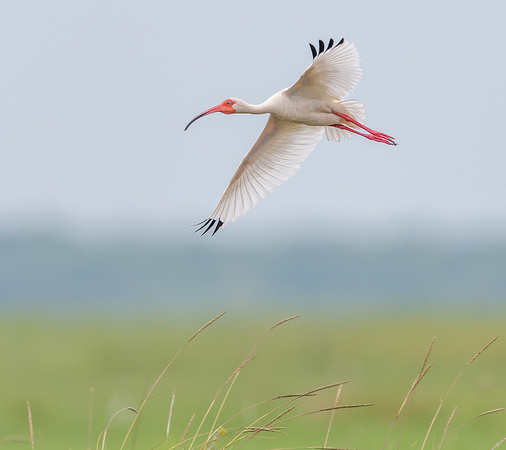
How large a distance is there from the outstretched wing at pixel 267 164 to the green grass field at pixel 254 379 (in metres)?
1.79

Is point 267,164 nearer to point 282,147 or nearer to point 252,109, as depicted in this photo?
point 282,147

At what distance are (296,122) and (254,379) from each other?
1852 centimetres

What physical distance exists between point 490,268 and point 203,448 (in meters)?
146

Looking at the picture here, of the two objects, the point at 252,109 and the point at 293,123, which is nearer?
the point at 252,109

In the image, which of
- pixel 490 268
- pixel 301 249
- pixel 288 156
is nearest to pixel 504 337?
pixel 288 156

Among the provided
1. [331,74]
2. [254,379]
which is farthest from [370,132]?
[254,379]

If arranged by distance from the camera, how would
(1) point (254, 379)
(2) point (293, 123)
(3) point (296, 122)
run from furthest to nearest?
1. (1) point (254, 379)
2. (2) point (293, 123)
3. (3) point (296, 122)

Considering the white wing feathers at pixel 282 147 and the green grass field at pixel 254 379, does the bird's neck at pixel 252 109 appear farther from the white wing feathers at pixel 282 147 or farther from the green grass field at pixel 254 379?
the green grass field at pixel 254 379

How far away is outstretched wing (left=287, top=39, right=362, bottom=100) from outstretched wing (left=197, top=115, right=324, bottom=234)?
75 centimetres

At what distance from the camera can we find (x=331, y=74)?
27.5 feet

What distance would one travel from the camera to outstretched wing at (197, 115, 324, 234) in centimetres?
915

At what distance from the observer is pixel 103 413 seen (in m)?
19.2

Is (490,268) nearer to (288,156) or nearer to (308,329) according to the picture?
→ (308,329)

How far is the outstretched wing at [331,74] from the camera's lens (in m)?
8.16
